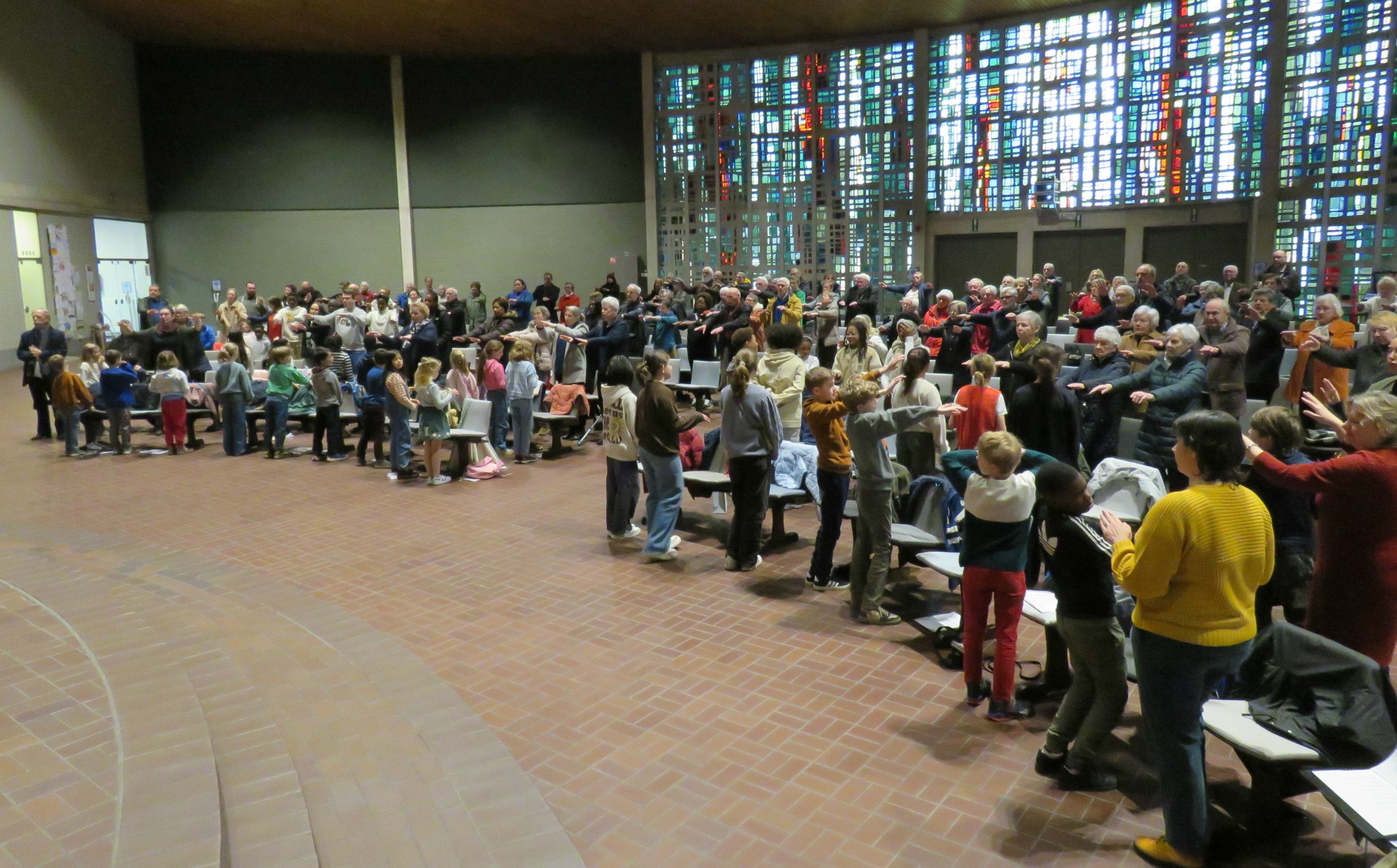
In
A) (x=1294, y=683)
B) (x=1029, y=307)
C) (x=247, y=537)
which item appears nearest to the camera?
(x=1294, y=683)

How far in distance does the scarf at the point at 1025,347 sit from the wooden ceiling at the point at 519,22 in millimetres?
12872

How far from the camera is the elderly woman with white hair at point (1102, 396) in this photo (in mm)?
7613

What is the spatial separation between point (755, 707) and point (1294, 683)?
248cm

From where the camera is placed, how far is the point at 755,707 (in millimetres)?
5074

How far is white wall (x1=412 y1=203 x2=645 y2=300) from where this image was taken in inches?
995

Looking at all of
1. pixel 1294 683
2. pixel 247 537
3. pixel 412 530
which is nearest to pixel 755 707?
pixel 1294 683

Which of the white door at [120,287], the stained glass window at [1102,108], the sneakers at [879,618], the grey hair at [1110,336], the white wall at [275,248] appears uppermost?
the stained glass window at [1102,108]

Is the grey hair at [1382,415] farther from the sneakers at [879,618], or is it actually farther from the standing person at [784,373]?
the standing person at [784,373]

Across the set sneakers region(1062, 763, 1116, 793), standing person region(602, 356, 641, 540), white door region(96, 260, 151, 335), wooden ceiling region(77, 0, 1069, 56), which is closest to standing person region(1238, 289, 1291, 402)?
standing person region(602, 356, 641, 540)

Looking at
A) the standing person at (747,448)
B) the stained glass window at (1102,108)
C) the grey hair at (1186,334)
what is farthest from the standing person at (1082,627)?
the stained glass window at (1102,108)

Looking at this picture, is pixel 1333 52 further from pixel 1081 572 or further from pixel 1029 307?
pixel 1081 572

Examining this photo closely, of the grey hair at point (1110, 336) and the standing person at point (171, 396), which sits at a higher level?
the grey hair at point (1110, 336)

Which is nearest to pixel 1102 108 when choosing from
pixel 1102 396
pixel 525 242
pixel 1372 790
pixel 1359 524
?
pixel 1102 396

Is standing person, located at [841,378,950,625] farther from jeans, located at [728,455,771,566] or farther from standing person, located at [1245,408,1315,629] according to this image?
standing person, located at [1245,408,1315,629]
